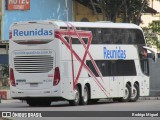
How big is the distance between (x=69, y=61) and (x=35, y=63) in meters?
1.54

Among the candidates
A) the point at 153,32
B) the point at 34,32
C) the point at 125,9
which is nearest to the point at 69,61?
the point at 34,32

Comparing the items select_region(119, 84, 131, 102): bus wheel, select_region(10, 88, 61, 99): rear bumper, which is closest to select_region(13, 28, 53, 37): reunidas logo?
select_region(10, 88, 61, 99): rear bumper

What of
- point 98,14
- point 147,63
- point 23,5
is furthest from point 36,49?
point 98,14

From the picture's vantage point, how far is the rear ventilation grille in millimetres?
32156

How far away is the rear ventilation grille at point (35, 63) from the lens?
3216 centimetres

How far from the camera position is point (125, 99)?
3719 centimetres

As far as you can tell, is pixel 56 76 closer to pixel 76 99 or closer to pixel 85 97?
pixel 76 99

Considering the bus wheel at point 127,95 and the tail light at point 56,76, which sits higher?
the tail light at point 56,76

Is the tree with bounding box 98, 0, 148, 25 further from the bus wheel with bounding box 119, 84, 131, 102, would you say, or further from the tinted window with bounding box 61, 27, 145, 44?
the bus wheel with bounding box 119, 84, 131, 102

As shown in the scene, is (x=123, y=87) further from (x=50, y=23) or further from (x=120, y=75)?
(x=50, y=23)

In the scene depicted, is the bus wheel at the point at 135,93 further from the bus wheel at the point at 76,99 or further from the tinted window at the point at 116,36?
the bus wheel at the point at 76,99

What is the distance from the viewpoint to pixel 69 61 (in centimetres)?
3294

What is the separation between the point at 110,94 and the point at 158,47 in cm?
2295

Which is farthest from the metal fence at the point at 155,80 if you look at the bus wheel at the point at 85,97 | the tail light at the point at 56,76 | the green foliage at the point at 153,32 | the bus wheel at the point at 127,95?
the green foliage at the point at 153,32
